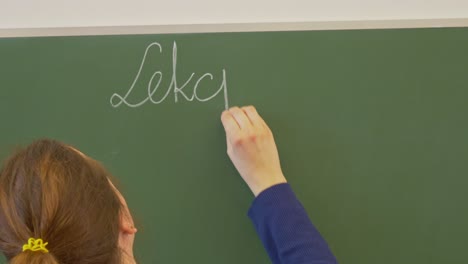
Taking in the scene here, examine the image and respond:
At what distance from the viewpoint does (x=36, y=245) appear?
594 millimetres

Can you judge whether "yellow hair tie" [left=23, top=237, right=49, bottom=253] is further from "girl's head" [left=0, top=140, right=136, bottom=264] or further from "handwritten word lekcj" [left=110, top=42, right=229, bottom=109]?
"handwritten word lekcj" [left=110, top=42, right=229, bottom=109]

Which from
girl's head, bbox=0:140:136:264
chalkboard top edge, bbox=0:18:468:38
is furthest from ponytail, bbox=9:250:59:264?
chalkboard top edge, bbox=0:18:468:38

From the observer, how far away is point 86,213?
2.08 ft

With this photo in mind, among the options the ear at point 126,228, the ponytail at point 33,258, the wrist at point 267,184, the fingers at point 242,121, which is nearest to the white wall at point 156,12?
the fingers at point 242,121

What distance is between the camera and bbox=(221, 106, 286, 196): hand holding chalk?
89 cm

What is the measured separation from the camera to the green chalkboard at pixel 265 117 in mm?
952

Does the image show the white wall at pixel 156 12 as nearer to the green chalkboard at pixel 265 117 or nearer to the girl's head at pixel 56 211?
the green chalkboard at pixel 265 117

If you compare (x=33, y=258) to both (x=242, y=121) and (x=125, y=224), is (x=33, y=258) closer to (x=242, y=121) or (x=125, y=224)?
(x=125, y=224)

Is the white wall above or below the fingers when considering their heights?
above

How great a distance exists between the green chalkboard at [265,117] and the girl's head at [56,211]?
0.27 m

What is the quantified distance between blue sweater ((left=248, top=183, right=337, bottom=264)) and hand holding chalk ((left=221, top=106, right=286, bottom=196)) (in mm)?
27

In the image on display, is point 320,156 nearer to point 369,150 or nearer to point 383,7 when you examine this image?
point 369,150

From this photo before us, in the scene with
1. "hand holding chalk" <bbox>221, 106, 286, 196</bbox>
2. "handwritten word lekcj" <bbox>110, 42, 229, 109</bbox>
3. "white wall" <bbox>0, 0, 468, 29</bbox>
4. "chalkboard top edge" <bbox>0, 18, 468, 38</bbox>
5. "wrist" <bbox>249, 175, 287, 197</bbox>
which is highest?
"white wall" <bbox>0, 0, 468, 29</bbox>

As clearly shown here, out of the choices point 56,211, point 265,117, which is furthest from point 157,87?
point 56,211
